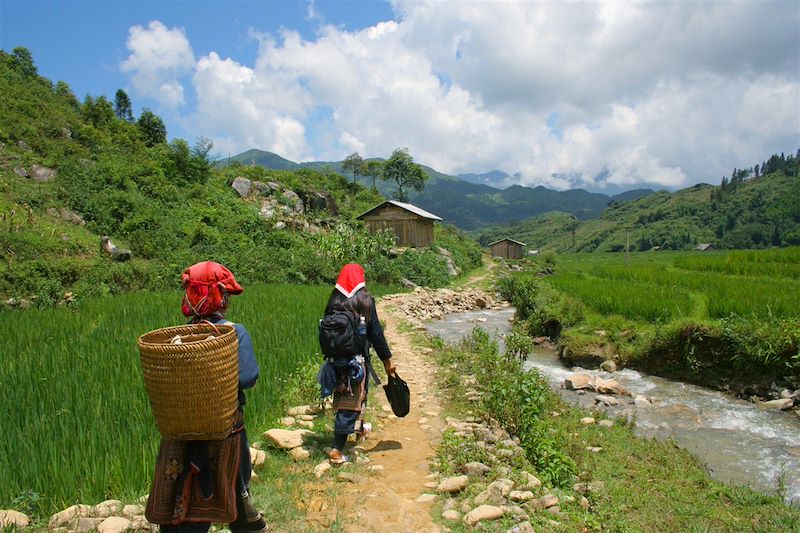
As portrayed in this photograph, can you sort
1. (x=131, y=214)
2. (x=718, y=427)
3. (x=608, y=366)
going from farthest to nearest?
(x=131, y=214), (x=608, y=366), (x=718, y=427)

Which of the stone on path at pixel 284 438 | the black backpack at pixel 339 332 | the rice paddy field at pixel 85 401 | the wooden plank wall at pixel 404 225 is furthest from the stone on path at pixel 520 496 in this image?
the wooden plank wall at pixel 404 225

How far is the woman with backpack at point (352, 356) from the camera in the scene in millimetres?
4754

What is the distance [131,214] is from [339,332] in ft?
68.6

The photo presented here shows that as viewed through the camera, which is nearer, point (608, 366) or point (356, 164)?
point (608, 366)

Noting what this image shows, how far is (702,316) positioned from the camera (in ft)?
35.4

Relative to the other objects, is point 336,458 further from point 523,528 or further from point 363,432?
point 523,528

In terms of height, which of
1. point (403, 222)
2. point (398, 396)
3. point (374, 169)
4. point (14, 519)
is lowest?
point (14, 519)

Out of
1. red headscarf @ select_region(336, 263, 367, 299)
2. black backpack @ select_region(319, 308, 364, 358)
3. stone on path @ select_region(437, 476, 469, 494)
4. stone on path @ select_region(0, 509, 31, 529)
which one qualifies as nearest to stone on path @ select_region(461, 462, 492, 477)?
stone on path @ select_region(437, 476, 469, 494)

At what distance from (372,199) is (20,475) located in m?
42.1

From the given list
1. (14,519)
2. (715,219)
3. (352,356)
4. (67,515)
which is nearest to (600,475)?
(352,356)

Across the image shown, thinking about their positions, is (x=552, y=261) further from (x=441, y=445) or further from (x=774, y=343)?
(x=441, y=445)

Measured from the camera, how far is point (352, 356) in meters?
4.88

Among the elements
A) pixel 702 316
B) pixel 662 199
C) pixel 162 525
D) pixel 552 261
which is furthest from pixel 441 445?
pixel 662 199

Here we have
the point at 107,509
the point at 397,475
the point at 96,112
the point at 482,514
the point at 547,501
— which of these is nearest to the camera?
the point at 107,509
